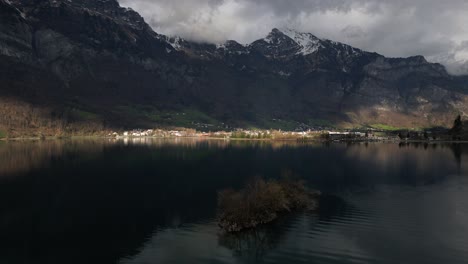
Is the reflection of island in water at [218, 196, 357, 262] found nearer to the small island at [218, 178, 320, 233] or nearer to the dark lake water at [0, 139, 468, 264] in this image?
the dark lake water at [0, 139, 468, 264]

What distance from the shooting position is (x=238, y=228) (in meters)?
51.9

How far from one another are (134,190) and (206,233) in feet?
120

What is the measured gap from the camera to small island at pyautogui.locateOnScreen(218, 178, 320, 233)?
174 ft

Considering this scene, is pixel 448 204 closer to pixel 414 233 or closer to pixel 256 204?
pixel 414 233

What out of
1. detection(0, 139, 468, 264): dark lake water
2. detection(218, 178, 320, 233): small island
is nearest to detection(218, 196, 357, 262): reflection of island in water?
detection(0, 139, 468, 264): dark lake water

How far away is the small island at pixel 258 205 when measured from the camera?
174 feet

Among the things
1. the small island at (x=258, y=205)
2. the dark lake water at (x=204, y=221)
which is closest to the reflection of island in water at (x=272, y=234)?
the dark lake water at (x=204, y=221)

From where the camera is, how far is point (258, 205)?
56.6 meters

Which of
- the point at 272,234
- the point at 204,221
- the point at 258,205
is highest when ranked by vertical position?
the point at 258,205

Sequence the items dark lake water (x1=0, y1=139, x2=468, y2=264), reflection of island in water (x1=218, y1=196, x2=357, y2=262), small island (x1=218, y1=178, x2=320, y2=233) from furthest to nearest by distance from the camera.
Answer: small island (x1=218, y1=178, x2=320, y2=233) → reflection of island in water (x1=218, y1=196, x2=357, y2=262) → dark lake water (x1=0, y1=139, x2=468, y2=264)

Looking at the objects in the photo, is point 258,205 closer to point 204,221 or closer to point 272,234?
point 272,234

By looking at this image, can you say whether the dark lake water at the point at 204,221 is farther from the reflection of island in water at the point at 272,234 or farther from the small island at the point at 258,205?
the small island at the point at 258,205

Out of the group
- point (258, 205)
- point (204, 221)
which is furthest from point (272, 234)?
point (204, 221)

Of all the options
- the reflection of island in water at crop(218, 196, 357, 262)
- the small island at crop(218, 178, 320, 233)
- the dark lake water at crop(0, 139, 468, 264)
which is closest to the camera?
the dark lake water at crop(0, 139, 468, 264)
